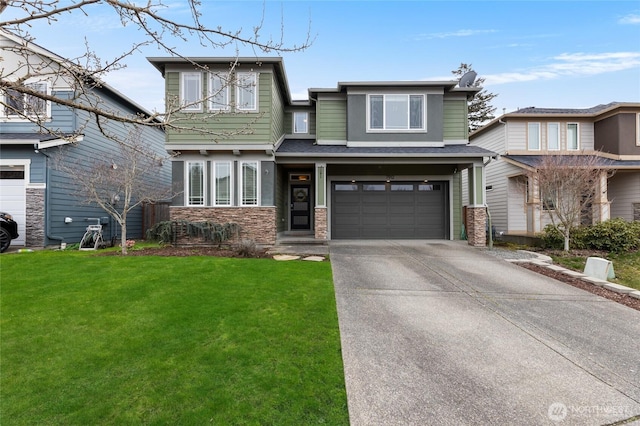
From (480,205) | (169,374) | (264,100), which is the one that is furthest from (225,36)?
(480,205)

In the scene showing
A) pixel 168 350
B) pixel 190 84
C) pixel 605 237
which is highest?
pixel 190 84

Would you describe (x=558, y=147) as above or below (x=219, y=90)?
above

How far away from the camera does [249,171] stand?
10.9 metres

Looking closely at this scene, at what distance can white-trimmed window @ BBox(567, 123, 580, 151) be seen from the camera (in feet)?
48.3

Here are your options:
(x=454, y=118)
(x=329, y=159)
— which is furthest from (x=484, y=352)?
(x=454, y=118)

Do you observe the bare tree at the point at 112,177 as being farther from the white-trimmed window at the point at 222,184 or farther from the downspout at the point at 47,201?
the white-trimmed window at the point at 222,184

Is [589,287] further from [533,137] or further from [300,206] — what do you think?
[533,137]

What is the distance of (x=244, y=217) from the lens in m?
10.7

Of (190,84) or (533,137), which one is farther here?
(533,137)

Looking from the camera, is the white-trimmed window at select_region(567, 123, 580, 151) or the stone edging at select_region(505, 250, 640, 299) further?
the white-trimmed window at select_region(567, 123, 580, 151)

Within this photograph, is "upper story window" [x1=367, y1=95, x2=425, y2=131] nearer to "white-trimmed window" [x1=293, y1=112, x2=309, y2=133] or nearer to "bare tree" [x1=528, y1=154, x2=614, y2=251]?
"white-trimmed window" [x1=293, y1=112, x2=309, y2=133]

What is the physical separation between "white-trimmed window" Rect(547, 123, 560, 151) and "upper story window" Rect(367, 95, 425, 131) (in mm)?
7128

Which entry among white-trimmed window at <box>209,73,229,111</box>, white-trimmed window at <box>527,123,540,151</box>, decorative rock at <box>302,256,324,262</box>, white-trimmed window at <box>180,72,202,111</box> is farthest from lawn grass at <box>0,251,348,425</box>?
white-trimmed window at <box>527,123,540,151</box>

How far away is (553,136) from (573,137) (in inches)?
42.9
